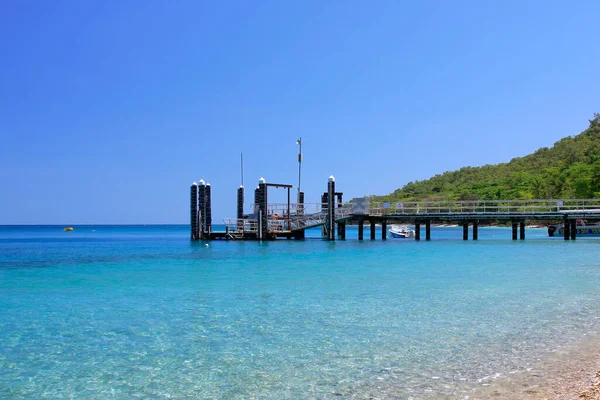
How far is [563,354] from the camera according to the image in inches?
365

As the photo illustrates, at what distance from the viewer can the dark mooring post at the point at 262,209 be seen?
4769 centimetres

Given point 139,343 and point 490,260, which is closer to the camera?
point 139,343

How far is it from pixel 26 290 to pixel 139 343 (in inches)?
373

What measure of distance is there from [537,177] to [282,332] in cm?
13079

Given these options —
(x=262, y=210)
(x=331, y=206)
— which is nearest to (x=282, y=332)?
(x=331, y=206)

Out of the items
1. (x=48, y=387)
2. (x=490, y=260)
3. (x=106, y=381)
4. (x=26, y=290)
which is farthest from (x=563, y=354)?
(x=490, y=260)

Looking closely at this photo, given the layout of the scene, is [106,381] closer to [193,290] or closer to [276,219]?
[193,290]

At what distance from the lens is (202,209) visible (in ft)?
170

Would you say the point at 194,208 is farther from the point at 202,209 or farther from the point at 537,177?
the point at 537,177

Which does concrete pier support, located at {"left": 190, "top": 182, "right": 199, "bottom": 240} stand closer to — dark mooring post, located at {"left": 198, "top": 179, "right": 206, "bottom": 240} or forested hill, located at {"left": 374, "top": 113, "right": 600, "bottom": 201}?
dark mooring post, located at {"left": 198, "top": 179, "right": 206, "bottom": 240}

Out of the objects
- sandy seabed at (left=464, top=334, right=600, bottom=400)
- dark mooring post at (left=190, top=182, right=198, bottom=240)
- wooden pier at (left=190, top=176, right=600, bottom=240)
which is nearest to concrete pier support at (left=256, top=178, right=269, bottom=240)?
wooden pier at (left=190, top=176, right=600, bottom=240)

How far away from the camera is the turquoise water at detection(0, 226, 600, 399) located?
7.92 metres

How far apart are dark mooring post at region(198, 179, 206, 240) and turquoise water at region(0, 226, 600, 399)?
29.4 m

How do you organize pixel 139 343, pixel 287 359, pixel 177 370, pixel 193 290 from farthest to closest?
pixel 193 290
pixel 139 343
pixel 287 359
pixel 177 370
